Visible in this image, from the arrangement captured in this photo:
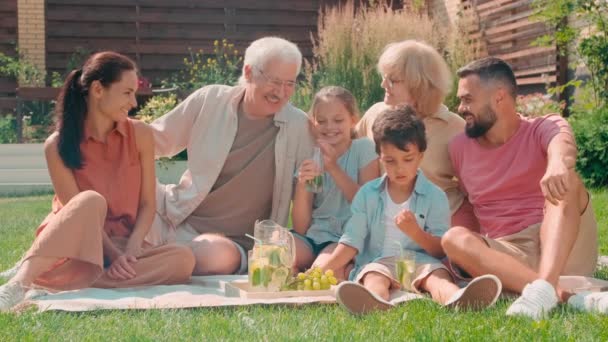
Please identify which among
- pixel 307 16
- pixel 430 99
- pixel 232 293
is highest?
pixel 307 16

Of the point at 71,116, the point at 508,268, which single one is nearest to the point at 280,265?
the point at 508,268

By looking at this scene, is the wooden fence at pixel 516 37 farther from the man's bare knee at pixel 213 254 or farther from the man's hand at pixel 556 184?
the man's hand at pixel 556 184

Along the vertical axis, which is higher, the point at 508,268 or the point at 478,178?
the point at 478,178

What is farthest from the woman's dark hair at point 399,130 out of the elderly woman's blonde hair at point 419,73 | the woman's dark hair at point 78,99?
the woman's dark hair at point 78,99

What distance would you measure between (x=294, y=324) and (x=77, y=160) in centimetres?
154

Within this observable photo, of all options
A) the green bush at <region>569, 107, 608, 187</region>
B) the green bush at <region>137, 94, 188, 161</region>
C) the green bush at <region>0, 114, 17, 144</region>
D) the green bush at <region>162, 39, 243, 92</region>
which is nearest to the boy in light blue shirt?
the green bush at <region>569, 107, 608, 187</region>

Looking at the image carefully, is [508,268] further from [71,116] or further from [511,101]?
[71,116]

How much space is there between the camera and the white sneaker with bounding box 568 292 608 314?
3.60m

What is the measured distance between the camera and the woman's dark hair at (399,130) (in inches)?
163

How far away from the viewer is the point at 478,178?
4.48 meters

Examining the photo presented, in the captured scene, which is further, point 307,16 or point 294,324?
point 307,16

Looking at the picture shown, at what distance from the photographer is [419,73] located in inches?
189

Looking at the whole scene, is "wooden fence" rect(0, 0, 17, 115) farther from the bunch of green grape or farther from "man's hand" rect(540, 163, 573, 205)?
"man's hand" rect(540, 163, 573, 205)

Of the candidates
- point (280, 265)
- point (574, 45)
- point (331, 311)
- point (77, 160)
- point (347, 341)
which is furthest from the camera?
point (574, 45)
